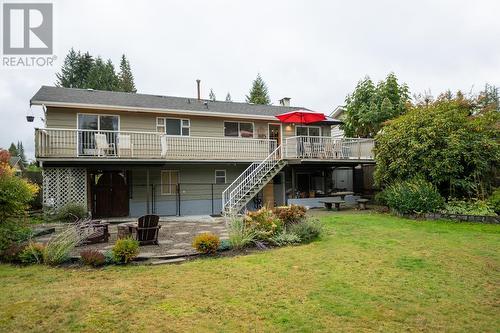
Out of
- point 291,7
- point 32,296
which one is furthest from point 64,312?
point 291,7

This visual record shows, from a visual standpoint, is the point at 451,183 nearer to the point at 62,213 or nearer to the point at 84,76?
the point at 62,213

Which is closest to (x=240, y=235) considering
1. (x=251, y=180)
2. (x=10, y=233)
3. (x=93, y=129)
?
(x=10, y=233)

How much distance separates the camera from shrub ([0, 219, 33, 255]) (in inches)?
295

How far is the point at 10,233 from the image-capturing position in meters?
7.79

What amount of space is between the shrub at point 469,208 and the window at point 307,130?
999 cm

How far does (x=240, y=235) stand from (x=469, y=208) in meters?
9.35

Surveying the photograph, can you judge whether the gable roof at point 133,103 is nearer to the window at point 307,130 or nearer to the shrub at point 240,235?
the window at point 307,130

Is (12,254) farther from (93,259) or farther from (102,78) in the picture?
(102,78)

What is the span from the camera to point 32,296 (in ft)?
15.6

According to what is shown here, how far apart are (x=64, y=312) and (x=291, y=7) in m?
14.8

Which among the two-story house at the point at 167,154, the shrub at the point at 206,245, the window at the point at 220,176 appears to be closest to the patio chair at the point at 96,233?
the shrub at the point at 206,245

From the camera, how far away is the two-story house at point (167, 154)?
14.2 meters

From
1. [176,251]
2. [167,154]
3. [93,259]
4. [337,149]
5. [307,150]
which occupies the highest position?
[337,149]

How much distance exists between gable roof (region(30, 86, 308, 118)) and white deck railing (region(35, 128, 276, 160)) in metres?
Answer: 1.53
